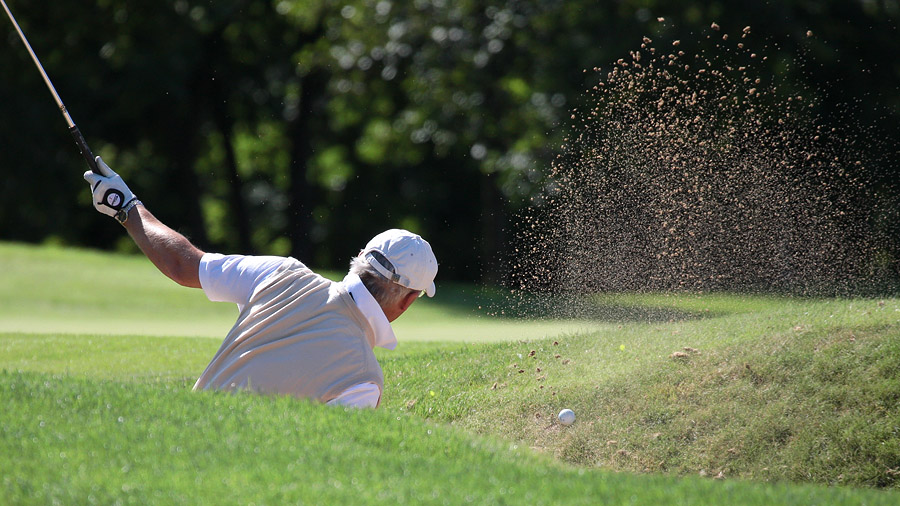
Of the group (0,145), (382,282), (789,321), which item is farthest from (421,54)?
(382,282)

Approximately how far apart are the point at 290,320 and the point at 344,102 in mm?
21812

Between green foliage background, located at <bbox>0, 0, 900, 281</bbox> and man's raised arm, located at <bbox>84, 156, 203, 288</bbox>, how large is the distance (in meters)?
14.9

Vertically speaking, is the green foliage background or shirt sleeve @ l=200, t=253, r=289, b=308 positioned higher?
the green foliage background

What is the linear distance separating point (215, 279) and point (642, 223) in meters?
8.91

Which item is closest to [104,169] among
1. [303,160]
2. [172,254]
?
[172,254]

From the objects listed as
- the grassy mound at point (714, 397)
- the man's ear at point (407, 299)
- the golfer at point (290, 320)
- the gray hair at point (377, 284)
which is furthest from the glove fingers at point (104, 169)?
the grassy mound at point (714, 397)

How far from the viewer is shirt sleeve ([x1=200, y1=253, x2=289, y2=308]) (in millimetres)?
3617

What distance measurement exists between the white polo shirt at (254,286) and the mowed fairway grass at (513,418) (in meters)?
0.09

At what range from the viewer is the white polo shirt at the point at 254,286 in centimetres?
362

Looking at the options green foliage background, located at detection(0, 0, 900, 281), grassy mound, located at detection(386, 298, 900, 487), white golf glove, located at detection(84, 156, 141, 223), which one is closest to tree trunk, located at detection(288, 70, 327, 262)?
green foliage background, located at detection(0, 0, 900, 281)

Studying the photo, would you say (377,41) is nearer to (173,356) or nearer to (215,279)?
(173,356)

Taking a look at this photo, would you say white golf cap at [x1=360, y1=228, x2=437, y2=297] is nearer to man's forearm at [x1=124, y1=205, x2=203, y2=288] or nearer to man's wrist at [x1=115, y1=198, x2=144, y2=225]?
man's forearm at [x1=124, y1=205, x2=203, y2=288]

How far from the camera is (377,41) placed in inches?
864

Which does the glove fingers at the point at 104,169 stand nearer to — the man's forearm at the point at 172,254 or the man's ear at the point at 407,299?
the man's forearm at the point at 172,254
